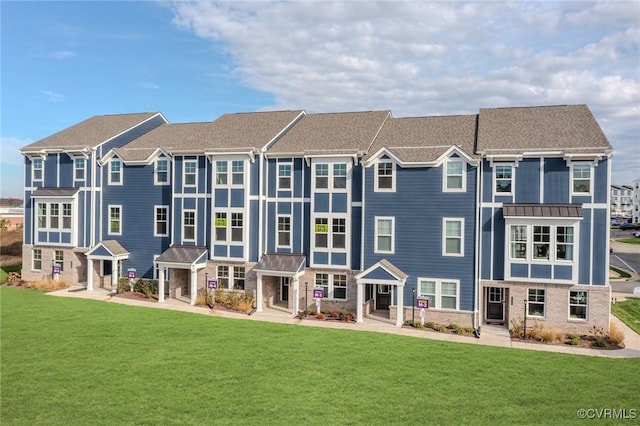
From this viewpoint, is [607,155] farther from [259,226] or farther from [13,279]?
[13,279]

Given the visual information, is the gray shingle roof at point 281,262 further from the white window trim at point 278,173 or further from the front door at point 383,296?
the front door at point 383,296

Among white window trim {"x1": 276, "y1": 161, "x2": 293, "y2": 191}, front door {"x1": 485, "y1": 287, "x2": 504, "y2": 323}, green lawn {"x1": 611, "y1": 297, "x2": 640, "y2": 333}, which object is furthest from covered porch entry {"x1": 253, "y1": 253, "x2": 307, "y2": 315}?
green lawn {"x1": 611, "y1": 297, "x2": 640, "y2": 333}

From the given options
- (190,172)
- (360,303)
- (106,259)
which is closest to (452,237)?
(360,303)

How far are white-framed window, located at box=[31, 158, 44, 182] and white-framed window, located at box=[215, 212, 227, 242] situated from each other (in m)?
12.8

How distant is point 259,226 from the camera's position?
76.0 ft

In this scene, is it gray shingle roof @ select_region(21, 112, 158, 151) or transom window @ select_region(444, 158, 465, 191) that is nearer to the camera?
transom window @ select_region(444, 158, 465, 191)

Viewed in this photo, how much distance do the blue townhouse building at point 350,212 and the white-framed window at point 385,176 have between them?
0.07 metres

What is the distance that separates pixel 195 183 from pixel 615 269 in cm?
3739

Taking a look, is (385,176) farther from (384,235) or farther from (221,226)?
(221,226)

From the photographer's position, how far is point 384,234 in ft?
69.4

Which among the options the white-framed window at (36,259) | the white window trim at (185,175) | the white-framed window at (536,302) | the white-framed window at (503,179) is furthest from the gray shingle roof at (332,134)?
the white-framed window at (36,259)

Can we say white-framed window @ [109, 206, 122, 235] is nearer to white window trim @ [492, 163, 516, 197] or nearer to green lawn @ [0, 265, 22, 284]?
green lawn @ [0, 265, 22, 284]

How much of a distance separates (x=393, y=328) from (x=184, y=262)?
439 inches

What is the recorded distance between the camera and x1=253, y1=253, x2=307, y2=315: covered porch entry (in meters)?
21.8
